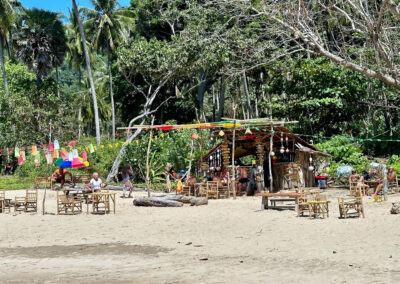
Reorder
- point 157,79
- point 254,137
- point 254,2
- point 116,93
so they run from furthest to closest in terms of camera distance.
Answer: point 116,93 < point 157,79 < point 254,137 < point 254,2

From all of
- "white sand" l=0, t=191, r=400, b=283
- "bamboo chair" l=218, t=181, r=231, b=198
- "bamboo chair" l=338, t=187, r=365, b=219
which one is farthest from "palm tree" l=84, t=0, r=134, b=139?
"bamboo chair" l=338, t=187, r=365, b=219

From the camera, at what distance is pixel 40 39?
35094 mm

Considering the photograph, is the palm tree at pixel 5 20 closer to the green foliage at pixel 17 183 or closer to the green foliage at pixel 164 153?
the green foliage at pixel 17 183

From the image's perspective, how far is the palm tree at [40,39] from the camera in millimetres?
34906

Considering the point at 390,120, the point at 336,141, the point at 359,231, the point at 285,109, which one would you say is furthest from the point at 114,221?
the point at 390,120

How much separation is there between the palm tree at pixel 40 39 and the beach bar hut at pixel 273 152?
1774cm

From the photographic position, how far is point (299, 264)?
7.12m

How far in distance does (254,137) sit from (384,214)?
9.35 m

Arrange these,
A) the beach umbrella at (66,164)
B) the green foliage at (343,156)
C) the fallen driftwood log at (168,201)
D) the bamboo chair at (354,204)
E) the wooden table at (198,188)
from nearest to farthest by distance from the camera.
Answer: the bamboo chair at (354,204) → the fallen driftwood log at (168,201) → the beach umbrella at (66,164) → the wooden table at (198,188) → the green foliage at (343,156)

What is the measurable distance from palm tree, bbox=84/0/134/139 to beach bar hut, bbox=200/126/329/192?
478 inches

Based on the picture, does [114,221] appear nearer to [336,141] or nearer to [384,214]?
[384,214]

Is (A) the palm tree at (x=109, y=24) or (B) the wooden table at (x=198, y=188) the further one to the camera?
(A) the palm tree at (x=109, y=24)

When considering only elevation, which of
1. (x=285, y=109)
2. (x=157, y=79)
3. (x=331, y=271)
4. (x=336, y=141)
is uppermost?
(x=157, y=79)

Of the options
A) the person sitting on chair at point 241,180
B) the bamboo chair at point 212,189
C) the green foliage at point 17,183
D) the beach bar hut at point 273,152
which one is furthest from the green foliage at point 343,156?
the green foliage at point 17,183
